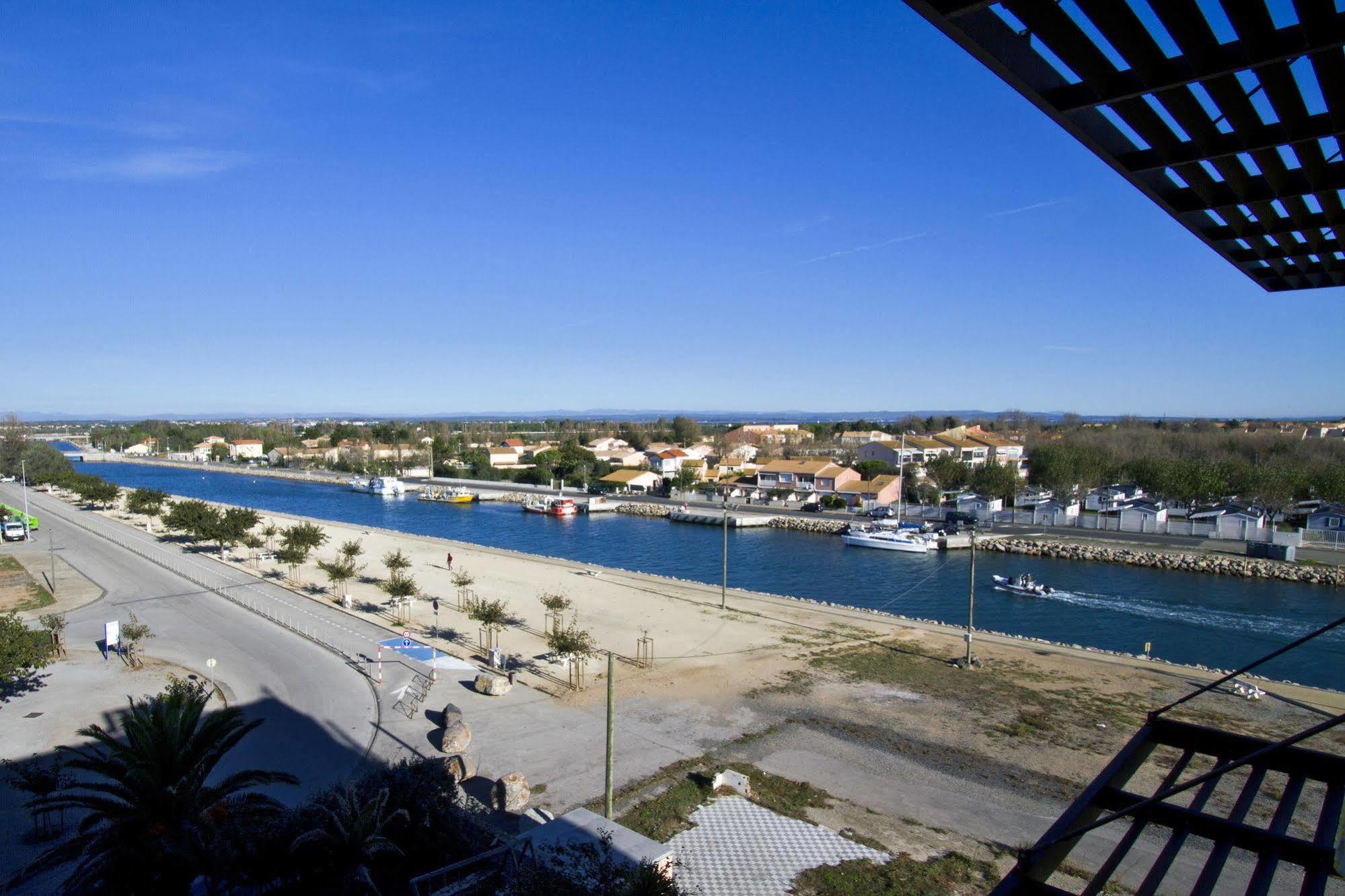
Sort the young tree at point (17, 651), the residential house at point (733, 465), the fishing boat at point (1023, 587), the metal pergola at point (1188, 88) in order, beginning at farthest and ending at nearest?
the residential house at point (733, 465), the fishing boat at point (1023, 587), the young tree at point (17, 651), the metal pergola at point (1188, 88)

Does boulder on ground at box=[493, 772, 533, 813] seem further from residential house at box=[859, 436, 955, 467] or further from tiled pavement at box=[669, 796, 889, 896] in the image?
residential house at box=[859, 436, 955, 467]

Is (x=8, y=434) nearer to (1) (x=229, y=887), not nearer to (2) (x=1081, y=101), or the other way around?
(1) (x=229, y=887)

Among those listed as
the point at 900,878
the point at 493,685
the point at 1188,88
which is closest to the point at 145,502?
the point at 493,685

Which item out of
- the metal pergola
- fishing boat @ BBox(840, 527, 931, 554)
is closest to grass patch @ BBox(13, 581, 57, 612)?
the metal pergola

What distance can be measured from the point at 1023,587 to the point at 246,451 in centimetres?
10891

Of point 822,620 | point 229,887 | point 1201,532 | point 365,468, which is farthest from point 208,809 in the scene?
point 365,468

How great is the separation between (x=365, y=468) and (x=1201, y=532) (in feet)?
239

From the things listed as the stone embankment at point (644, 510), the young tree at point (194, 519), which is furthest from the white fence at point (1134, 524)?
the young tree at point (194, 519)

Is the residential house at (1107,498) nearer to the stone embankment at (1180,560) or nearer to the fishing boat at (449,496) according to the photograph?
the stone embankment at (1180,560)

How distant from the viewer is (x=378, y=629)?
1820cm

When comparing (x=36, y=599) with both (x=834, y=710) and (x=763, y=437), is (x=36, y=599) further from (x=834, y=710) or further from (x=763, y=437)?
(x=763, y=437)

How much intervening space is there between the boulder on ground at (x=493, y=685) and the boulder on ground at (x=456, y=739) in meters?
2.48

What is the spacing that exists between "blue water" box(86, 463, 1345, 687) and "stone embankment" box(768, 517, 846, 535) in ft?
3.29

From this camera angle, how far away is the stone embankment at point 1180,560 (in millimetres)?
28969
